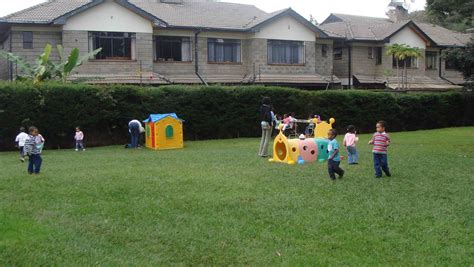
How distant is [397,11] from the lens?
1818 inches

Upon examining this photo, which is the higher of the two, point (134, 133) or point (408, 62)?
point (408, 62)

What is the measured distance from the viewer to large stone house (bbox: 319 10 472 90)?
3875 centimetres

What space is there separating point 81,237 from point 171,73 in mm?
26034

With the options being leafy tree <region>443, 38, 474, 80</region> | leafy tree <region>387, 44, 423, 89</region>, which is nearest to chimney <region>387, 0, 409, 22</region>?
leafy tree <region>387, 44, 423, 89</region>

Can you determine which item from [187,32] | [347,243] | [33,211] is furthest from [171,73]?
[347,243]

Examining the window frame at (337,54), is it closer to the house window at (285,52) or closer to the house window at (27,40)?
the house window at (285,52)

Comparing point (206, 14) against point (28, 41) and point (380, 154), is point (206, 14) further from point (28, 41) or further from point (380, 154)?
point (380, 154)

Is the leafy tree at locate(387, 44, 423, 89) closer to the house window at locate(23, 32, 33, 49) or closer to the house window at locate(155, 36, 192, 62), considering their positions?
the house window at locate(155, 36, 192, 62)

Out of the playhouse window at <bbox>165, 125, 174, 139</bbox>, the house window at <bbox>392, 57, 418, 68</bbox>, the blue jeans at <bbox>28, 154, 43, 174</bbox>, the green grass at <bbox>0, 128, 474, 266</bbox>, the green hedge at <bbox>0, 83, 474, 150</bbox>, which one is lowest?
the green grass at <bbox>0, 128, 474, 266</bbox>

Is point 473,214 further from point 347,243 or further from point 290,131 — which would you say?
point 290,131

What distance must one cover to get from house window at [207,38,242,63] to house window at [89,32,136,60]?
518 centimetres

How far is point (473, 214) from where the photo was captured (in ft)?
27.2

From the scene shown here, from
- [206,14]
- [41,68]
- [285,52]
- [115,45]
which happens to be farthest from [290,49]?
[41,68]

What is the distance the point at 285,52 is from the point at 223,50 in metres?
4.18
